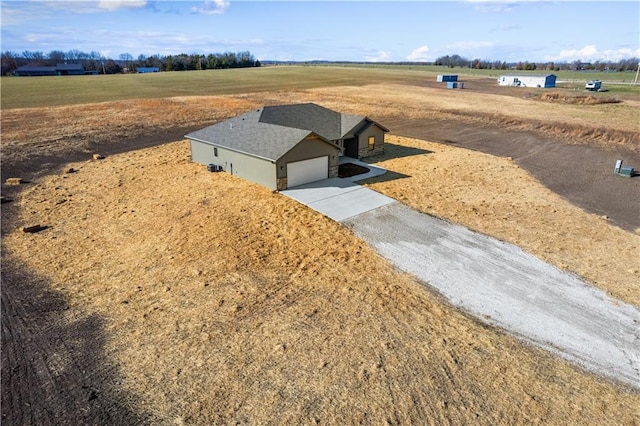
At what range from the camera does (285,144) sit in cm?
2378

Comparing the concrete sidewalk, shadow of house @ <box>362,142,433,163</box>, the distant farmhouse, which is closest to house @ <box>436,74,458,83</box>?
shadow of house @ <box>362,142,433,163</box>

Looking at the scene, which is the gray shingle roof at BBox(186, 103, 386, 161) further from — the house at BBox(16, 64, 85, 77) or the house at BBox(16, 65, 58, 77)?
the house at BBox(16, 64, 85, 77)

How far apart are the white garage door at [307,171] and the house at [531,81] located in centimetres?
8764

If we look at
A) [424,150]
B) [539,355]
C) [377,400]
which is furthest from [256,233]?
[424,150]

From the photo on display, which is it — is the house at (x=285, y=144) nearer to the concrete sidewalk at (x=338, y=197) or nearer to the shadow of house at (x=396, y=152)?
the shadow of house at (x=396, y=152)

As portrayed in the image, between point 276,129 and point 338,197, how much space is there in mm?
7170

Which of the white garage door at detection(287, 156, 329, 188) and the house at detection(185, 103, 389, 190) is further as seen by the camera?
the white garage door at detection(287, 156, 329, 188)

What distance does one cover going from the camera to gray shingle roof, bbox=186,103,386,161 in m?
24.2

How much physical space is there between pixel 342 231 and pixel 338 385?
9334 millimetres

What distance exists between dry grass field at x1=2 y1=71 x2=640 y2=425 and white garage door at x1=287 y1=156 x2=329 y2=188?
246cm

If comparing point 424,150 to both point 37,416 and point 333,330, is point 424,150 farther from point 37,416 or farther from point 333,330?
point 37,416

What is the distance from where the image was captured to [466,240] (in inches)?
706

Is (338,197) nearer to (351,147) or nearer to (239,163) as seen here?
(239,163)

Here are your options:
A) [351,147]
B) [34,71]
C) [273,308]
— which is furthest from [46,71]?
[273,308]
